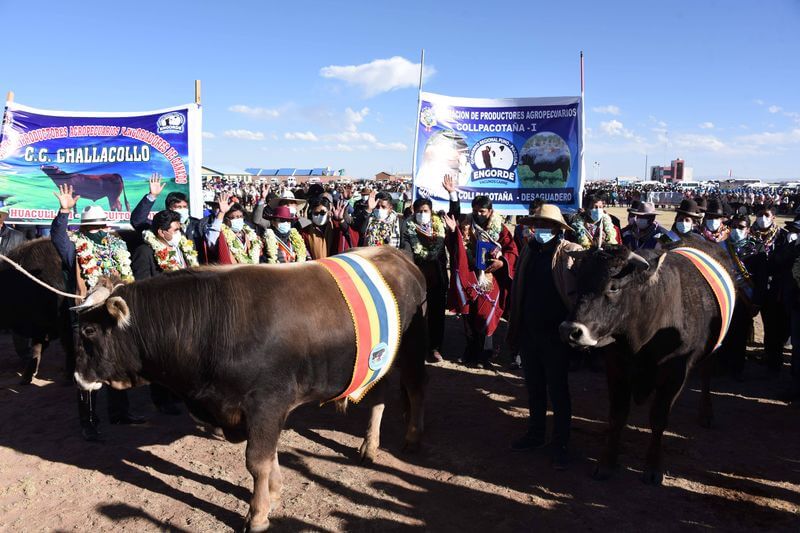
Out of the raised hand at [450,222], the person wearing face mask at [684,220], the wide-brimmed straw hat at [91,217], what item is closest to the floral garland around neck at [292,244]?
the wide-brimmed straw hat at [91,217]

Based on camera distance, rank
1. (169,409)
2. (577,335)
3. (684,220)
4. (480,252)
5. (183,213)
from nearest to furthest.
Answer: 1. (577,335)
2. (169,409)
3. (183,213)
4. (684,220)
5. (480,252)

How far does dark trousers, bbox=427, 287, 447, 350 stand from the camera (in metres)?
6.91

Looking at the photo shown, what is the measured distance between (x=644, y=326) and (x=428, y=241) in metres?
3.20

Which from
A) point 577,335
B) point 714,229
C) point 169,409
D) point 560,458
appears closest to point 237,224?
point 169,409

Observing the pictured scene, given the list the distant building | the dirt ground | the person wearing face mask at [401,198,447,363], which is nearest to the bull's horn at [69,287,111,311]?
the dirt ground

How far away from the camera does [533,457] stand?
4.45m

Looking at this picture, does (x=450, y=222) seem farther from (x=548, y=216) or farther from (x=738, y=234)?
(x=738, y=234)

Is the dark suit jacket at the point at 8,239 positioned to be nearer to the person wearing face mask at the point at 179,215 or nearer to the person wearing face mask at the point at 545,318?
the person wearing face mask at the point at 179,215

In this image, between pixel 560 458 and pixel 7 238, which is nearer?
pixel 560 458

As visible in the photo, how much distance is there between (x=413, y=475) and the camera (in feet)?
13.7

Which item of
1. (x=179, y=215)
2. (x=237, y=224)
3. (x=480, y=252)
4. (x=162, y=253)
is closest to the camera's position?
(x=162, y=253)

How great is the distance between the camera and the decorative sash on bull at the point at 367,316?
3.82m

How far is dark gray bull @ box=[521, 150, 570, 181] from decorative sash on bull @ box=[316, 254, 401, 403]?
454 centimetres

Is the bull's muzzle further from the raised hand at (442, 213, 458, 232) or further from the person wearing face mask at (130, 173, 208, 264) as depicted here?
the person wearing face mask at (130, 173, 208, 264)
